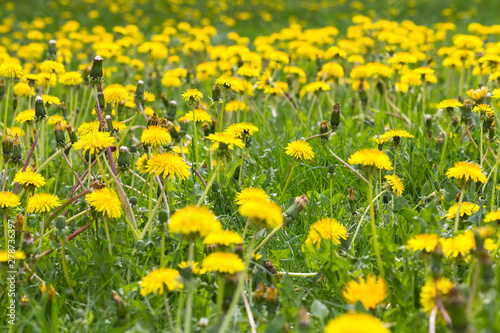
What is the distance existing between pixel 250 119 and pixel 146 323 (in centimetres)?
216

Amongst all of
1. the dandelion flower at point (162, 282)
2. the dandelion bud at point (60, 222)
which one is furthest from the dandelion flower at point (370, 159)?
the dandelion bud at point (60, 222)

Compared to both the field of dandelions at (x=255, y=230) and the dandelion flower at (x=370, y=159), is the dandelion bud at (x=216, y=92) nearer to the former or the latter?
the field of dandelions at (x=255, y=230)

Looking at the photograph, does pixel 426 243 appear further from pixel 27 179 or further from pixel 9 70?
pixel 9 70

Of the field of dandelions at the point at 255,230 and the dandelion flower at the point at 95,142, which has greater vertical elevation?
the dandelion flower at the point at 95,142

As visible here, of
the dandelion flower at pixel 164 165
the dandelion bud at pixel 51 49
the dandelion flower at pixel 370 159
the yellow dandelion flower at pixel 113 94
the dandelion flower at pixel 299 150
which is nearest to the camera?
the dandelion flower at pixel 370 159

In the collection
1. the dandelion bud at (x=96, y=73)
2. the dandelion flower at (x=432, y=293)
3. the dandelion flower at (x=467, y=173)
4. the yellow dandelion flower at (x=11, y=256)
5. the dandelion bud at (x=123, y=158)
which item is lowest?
the yellow dandelion flower at (x=11, y=256)

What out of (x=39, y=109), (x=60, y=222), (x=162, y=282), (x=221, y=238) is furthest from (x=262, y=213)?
(x=39, y=109)

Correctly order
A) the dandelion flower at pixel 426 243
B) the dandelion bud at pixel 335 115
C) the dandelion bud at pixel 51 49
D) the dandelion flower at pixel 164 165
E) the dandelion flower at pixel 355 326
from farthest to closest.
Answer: the dandelion bud at pixel 51 49 < the dandelion bud at pixel 335 115 < the dandelion flower at pixel 164 165 < the dandelion flower at pixel 426 243 < the dandelion flower at pixel 355 326

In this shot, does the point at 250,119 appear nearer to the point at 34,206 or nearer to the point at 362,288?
the point at 34,206

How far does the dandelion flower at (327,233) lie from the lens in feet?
5.59

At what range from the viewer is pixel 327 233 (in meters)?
1.71

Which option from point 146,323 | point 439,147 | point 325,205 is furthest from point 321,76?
point 146,323

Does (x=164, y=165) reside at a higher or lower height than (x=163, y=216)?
higher

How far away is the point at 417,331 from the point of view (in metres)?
1.39
